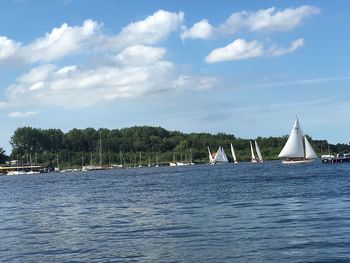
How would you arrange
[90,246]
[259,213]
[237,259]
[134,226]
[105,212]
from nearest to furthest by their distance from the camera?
[237,259] < [90,246] < [134,226] < [259,213] < [105,212]

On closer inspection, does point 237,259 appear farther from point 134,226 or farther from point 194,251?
Answer: point 134,226

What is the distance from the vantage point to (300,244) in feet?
108

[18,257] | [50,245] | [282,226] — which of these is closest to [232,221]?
[282,226]

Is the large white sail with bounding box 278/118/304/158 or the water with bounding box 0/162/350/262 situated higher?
the large white sail with bounding box 278/118/304/158

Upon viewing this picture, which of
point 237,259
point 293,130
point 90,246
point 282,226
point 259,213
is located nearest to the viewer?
point 237,259

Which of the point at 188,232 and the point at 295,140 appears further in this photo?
the point at 295,140

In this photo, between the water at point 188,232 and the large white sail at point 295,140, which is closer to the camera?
the water at point 188,232

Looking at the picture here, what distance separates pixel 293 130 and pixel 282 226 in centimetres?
15949

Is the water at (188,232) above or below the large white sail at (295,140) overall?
below

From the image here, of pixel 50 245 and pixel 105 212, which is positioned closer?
pixel 50 245

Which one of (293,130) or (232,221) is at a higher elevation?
(293,130)

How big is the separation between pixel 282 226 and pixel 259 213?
8.92m

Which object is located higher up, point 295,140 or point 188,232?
point 295,140

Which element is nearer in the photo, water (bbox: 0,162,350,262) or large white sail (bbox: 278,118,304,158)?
water (bbox: 0,162,350,262)
